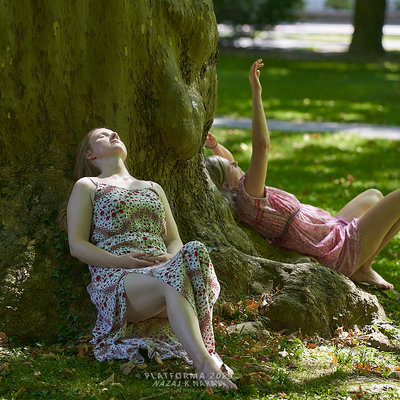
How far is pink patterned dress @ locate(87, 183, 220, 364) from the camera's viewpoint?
4.10 metres

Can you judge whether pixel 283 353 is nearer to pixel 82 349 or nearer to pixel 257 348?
pixel 257 348

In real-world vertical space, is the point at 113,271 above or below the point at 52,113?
Answer: below

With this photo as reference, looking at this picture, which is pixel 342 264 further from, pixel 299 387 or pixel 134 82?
pixel 134 82

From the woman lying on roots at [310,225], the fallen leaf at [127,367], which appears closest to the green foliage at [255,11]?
the woman lying on roots at [310,225]

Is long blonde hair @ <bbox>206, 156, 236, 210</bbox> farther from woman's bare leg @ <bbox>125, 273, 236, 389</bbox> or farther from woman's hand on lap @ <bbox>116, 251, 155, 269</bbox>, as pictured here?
woman's bare leg @ <bbox>125, 273, 236, 389</bbox>

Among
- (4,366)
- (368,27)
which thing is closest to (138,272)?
(4,366)

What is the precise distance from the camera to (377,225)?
5793 millimetres

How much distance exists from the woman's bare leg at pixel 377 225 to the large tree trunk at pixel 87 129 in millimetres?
606

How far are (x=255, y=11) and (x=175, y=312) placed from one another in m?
23.6

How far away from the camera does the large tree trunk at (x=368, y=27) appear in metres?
24.0

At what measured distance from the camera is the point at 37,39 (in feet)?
15.3

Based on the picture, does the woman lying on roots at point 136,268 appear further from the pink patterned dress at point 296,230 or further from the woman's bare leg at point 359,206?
the woman's bare leg at point 359,206

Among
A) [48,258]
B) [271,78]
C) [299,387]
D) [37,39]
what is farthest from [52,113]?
[271,78]

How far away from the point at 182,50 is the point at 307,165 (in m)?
5.34
